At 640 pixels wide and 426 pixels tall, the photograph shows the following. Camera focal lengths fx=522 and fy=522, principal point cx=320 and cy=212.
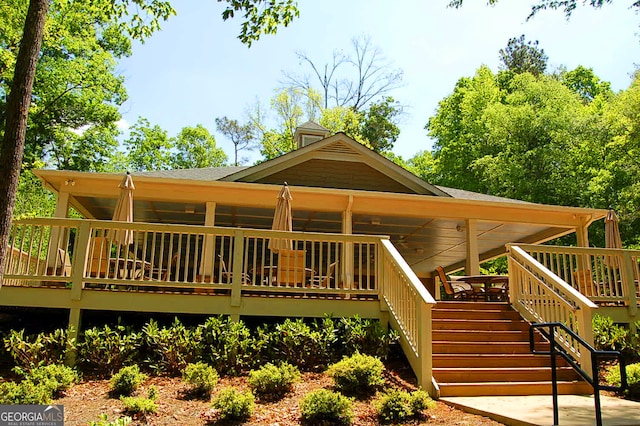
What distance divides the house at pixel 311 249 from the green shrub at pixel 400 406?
938mm

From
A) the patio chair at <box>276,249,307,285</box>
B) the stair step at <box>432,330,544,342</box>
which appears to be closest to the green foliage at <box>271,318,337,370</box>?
the patio chair at <box>276,249,307,285</box>

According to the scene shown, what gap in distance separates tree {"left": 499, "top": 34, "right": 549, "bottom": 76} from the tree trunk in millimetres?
34659

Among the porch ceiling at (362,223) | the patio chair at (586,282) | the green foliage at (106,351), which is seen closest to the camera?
the green foliage at (106,351)

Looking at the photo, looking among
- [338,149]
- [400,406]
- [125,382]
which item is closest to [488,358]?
[400,406]

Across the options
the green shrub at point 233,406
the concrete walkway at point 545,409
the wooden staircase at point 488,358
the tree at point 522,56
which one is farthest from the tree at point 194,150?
the concrete walkway at point 545,409

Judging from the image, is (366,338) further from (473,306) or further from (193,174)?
(193,174)

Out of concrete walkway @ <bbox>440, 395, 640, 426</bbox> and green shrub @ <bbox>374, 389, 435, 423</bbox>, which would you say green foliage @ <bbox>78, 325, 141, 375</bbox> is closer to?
green shrub @ <bbox>374, 389, 435, 423</bbox>

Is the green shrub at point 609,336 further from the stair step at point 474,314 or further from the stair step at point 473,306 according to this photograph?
the stair step at point 473,306

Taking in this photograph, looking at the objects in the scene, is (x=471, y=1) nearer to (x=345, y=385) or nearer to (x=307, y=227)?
(x=307, y=227)

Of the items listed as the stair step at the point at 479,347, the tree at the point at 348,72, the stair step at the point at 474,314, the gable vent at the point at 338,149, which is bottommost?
the stair step at the point at 479,347

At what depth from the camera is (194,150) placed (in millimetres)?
36156

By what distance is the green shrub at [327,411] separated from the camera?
5.25 meters

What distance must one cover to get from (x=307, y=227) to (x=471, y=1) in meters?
6.68

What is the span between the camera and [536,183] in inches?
931
